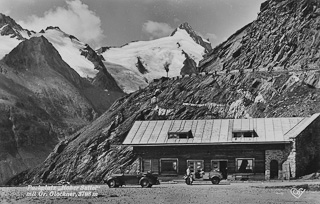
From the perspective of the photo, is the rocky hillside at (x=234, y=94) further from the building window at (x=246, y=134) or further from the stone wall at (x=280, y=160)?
the stone wall at (x=280, y=160)

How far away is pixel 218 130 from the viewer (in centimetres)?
7450

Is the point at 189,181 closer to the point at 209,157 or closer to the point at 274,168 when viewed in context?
the point at 209,157

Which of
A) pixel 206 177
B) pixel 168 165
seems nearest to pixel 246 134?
pixel 168 165

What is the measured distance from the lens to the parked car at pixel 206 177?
58906mm

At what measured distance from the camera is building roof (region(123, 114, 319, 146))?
2813 inches

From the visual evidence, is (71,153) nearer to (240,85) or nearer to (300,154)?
(240,85)

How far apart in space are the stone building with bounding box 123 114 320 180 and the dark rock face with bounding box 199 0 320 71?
43.1 m

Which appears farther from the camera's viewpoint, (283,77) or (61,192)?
(283,77)

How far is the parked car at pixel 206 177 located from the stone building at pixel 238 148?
11295 millimetres

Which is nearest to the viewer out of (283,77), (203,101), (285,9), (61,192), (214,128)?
(61,192)

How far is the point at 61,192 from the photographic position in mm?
48469

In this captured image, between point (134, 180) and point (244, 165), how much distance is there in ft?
60.3

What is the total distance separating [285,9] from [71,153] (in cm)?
5183

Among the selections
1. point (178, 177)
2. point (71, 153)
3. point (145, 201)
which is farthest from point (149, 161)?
point (71, 153)
